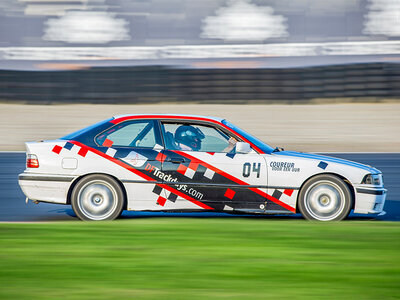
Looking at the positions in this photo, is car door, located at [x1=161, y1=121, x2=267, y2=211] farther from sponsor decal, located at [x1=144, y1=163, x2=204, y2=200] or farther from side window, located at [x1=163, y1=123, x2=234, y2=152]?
side window, located at [x1=163, y1=123, x2=234, y2=152]

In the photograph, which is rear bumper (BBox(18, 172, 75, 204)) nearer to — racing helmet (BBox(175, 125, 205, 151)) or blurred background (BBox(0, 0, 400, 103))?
racing helmet (BBox(175, 125, 205, 151))

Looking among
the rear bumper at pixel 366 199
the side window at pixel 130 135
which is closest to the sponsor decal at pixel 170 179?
the side window at pixel 130 135

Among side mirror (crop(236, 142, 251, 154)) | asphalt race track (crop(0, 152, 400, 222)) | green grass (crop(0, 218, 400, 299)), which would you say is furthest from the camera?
asphalt race track (crop(0, 152, 400, 222))

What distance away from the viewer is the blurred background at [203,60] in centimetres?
2023

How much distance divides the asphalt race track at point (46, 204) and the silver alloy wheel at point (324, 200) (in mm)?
648

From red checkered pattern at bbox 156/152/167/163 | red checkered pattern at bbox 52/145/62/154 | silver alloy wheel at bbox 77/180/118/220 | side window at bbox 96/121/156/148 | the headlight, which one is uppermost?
side window at bbox 96/121/156/148

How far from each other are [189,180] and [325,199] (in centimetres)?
160

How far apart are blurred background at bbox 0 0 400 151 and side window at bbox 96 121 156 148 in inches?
468

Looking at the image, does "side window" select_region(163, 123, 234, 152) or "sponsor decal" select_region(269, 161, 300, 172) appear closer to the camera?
"sponsor decal" select_region(269, 161, 300, 172)

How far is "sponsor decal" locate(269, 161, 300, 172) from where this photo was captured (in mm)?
8047

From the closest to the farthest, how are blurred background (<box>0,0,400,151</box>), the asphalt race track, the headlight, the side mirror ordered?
the side mirror, the headlight, the asphalt race track, blurred background (<box>0,0,400,151</box>)

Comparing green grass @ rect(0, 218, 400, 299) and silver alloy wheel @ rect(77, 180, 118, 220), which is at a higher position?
silver alloy wheel @ rect(77, 180, 118, 220)

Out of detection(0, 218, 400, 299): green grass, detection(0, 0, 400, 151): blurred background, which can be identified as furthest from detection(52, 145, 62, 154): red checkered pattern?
detection(0, 0, 400, 151): blurred background

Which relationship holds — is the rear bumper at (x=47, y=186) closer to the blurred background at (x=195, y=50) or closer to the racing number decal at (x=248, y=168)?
the racing number decal at (x=248, y=168)
